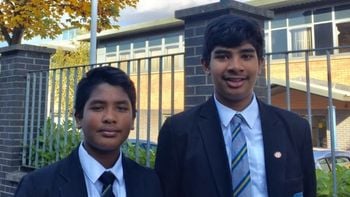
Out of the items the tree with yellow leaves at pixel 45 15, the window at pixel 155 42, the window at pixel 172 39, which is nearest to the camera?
the tree with yellow leaves at pixel 45 15

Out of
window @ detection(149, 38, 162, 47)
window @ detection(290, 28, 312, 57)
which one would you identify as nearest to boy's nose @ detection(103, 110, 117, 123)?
window @ detection(290, 28, 312, 57)

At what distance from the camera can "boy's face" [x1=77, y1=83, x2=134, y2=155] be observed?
6.12 ft

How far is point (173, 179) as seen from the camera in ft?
6.25

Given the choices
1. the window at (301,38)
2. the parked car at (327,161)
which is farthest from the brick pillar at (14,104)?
the window at (301,38)

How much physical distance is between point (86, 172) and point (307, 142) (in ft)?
3.29

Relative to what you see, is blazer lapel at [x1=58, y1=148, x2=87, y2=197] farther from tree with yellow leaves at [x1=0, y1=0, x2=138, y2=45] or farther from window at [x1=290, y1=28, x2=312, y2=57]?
window at [x1=290, y1=28, x2=312, y2=57]

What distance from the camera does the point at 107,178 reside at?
5.99 feet

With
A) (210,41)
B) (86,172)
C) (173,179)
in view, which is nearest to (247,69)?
(210,41)

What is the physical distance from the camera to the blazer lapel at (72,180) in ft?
5.73

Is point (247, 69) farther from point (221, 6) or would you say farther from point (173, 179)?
point (221, 6)

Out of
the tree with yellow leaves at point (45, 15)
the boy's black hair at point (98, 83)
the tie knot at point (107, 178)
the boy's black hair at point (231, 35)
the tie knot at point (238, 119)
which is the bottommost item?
the tie knot at point (107, 178)

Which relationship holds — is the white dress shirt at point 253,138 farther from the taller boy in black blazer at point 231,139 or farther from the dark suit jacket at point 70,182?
the dark suit jacket at point 70,182

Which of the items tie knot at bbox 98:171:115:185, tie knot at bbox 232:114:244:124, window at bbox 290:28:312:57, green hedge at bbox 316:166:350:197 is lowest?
green hedge at bbox 316:166:350:197

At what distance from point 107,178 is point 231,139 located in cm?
56
